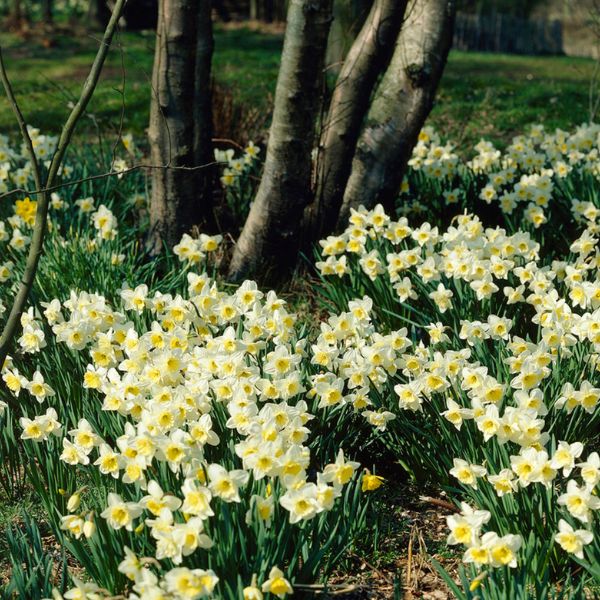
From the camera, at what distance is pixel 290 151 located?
4.20 m

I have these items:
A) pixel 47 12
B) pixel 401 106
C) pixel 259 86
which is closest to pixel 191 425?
pixel 401 106

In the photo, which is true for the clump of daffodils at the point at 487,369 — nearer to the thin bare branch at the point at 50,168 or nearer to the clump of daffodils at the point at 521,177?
the clump of daffodils at the point at 521,177

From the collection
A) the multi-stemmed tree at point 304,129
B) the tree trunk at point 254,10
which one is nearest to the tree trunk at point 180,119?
the multi-stemmed tree at point 304,129

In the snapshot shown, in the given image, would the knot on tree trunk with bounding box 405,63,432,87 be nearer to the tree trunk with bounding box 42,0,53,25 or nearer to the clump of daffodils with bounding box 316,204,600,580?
the clump of daffodils with bounding box 316,204,600,580

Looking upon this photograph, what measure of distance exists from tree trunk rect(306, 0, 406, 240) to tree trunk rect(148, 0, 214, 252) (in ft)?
2.28

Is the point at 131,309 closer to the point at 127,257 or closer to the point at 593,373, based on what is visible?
the point at 127,257

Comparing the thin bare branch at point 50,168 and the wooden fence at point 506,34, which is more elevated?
the wooden fence at point 506,34

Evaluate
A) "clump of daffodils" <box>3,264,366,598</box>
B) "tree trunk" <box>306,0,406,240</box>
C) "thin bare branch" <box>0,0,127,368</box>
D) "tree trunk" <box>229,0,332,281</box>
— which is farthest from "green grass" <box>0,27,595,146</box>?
"thin bare branch" <box>0,0,127,368</box>

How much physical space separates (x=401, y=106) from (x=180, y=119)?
124cm

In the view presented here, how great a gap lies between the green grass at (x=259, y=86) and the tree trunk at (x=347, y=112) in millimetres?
1396

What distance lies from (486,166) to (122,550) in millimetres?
3823

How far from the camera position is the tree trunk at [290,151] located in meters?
3.96

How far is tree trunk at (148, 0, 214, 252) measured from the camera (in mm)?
4195

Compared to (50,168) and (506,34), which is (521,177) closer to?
(50,168)
